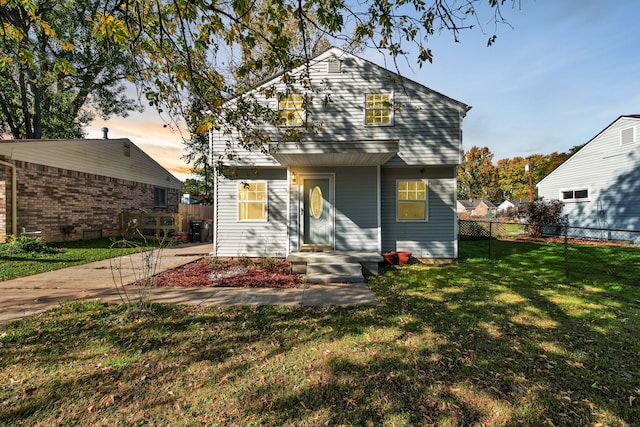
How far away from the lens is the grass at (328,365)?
212 centimetres

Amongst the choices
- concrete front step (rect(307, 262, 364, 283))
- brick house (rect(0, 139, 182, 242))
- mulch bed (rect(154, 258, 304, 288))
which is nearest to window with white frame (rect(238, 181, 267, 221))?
mulch bed (rect(154, 258, 304, 288))

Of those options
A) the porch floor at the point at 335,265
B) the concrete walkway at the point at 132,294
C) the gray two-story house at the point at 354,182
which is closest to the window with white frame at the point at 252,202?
the gray two-story house at the point at 354,182

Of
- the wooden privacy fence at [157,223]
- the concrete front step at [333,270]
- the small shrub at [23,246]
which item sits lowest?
the concrete front step at [333,270]

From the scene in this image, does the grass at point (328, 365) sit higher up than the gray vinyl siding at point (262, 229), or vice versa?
the gray vinyl siding at point (262, 229)

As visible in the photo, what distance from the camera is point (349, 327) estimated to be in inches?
144

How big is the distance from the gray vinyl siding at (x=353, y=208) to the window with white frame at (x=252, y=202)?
1224 millimetres

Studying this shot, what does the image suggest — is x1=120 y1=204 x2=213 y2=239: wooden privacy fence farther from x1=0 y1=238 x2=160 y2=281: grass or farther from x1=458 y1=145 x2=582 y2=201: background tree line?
x1=458 y1=145 x2=582 y2=201: background tree line

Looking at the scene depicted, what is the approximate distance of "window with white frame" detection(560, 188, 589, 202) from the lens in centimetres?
1393

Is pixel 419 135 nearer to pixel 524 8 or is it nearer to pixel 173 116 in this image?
pixel 524 8

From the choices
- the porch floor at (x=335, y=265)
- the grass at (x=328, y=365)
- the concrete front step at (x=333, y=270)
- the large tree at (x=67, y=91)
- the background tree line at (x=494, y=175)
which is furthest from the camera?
the background tree line at (x=494, y=175)

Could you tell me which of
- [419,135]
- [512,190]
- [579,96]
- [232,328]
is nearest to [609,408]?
[232,328]

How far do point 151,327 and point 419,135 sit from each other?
309 inches

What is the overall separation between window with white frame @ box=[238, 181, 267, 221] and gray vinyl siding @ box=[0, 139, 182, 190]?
8467 mm

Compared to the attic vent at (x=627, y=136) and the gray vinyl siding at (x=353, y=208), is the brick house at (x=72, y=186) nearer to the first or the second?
the gray vinyl siding at (x=353, y=208)
